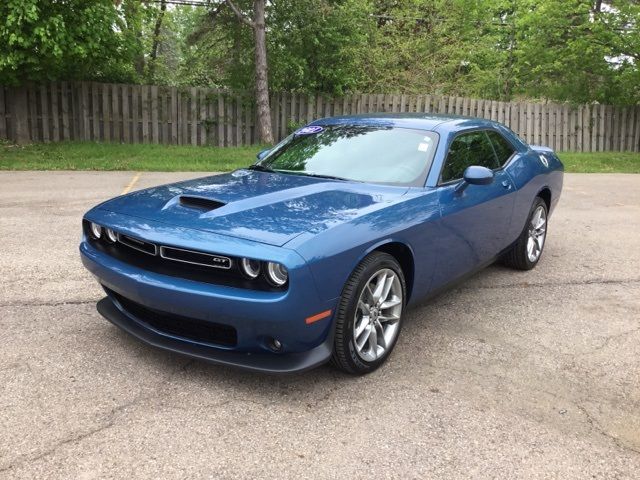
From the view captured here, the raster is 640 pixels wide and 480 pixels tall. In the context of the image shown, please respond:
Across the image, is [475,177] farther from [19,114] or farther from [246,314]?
[19,114]

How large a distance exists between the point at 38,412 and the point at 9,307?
1712 mm

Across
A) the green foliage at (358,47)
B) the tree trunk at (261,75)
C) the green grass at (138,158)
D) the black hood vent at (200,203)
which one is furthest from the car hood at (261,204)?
the tree trunk at (261,75)

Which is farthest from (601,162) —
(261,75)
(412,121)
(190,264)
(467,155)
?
(190,264)

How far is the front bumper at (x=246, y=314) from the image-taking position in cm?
291

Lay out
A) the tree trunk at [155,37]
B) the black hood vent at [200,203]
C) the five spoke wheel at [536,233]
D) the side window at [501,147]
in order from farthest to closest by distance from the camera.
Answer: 1. the tree trunk at [155,37]
2. the five spoke wheel at [536,233]
3. the side window at [501,147]
4. the black hood vent at [200,203]

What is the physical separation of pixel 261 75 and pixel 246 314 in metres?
13.6

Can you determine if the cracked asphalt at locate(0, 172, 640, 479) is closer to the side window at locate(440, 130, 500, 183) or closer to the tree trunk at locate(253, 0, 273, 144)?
the side window at locate(440, 130, 500, 183)

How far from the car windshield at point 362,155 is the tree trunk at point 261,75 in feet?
37.2

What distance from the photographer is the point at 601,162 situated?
1661 centimetres

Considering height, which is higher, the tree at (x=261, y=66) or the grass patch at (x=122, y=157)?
the tree at (x=261, y=66)

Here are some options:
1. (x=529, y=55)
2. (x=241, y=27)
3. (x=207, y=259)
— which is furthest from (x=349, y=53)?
(x=207, y=259)

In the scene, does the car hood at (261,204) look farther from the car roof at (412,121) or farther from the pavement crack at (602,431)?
the pavement crack at (602,431)

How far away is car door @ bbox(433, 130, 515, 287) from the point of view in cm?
406

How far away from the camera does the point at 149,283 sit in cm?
313
